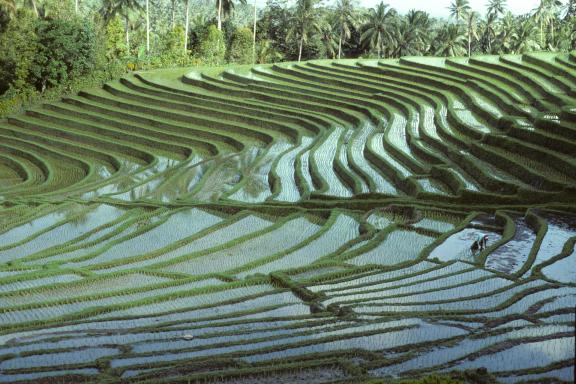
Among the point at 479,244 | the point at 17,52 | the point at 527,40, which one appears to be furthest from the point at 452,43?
the point at 479,244

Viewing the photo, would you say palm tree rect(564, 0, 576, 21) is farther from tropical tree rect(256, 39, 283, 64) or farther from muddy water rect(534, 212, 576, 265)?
muddy water rect(534, 212, 576, 265)

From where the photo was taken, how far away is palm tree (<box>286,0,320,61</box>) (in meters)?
36.6

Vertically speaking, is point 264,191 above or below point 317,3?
below

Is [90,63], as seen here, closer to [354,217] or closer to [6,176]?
[6,176]

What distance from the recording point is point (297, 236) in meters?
10.8

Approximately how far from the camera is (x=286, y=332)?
6.88 meters

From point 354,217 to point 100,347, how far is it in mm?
5848

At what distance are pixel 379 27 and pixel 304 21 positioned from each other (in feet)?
12.9

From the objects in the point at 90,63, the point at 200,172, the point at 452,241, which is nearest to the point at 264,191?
the point at 200,172

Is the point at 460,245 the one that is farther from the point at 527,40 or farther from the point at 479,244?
the point at 527,40

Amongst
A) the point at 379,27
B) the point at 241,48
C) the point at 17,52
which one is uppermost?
the point at 379,27

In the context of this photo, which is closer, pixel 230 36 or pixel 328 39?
pixel 230 36

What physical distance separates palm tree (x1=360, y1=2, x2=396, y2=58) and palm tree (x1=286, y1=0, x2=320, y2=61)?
2.76 metres

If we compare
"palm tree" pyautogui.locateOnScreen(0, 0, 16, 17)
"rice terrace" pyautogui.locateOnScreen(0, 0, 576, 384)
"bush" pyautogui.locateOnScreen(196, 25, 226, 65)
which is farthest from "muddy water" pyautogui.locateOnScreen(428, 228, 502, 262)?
"bush" pyautogui.locateOnScreen(196, 25, 226, 65)
